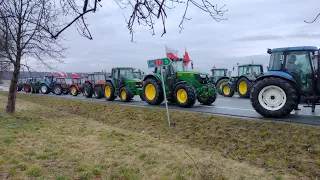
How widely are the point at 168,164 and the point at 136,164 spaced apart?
0.67 meters

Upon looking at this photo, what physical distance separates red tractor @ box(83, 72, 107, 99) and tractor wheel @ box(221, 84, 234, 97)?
27.8ft

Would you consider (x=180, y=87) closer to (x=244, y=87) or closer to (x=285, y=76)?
(x=285, y=76)

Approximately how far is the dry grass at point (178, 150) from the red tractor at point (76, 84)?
1587cm

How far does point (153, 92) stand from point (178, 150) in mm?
7047

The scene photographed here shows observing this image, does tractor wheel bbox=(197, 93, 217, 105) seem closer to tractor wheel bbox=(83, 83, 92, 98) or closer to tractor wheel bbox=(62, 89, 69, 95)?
tractor wheel bbox=(83, 83, 92, 98)

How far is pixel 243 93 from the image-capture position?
54.9 feet

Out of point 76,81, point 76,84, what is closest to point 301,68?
point 76,84

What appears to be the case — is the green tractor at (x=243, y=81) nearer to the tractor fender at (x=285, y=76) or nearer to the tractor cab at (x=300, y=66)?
the tractor cab at (x=300, y=66)

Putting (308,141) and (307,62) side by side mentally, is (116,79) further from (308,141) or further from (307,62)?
(308,141)

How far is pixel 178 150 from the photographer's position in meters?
7.14

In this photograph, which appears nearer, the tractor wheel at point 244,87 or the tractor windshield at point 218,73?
the tractor wheel at point 244,87

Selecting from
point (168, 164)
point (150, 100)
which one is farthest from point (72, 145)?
point (150, 100)

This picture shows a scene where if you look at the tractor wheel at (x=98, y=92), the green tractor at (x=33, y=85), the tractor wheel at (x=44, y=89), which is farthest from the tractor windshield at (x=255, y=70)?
the green tractor at (x=33, y=85)

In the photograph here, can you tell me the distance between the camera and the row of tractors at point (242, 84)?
8.42 m
